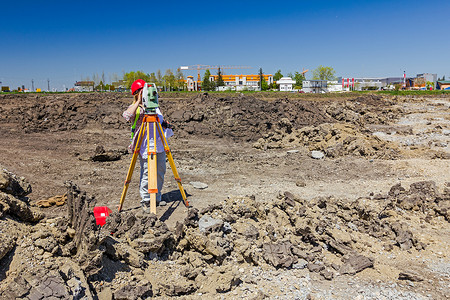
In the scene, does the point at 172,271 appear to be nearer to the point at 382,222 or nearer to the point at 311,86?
the point at 382,222

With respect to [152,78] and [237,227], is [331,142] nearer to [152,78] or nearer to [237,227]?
[237,227]

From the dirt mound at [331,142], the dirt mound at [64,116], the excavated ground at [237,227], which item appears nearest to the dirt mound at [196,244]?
the excavated ground at [237,227]

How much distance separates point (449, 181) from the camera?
8.55 m

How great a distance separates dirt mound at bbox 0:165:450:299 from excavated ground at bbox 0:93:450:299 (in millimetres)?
16

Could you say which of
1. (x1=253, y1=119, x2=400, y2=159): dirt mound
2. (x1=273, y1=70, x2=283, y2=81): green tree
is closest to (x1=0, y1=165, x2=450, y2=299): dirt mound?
(x1=253, y1=119, x2=400, y2=159): dirt mound

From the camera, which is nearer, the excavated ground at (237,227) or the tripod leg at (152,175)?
the excavated ground at (237,227)

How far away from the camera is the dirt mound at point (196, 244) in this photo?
3.41m

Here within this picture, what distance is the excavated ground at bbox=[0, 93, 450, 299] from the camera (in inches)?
146

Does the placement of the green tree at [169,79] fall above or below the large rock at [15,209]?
above

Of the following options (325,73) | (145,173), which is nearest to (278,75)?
(325,73)

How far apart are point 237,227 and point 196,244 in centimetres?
87

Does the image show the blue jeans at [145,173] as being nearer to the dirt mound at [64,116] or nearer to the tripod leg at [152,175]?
the tripod leg at [152,175]

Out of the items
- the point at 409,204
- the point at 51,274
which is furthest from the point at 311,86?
the point at 51,274

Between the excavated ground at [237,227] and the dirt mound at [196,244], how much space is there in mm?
16
